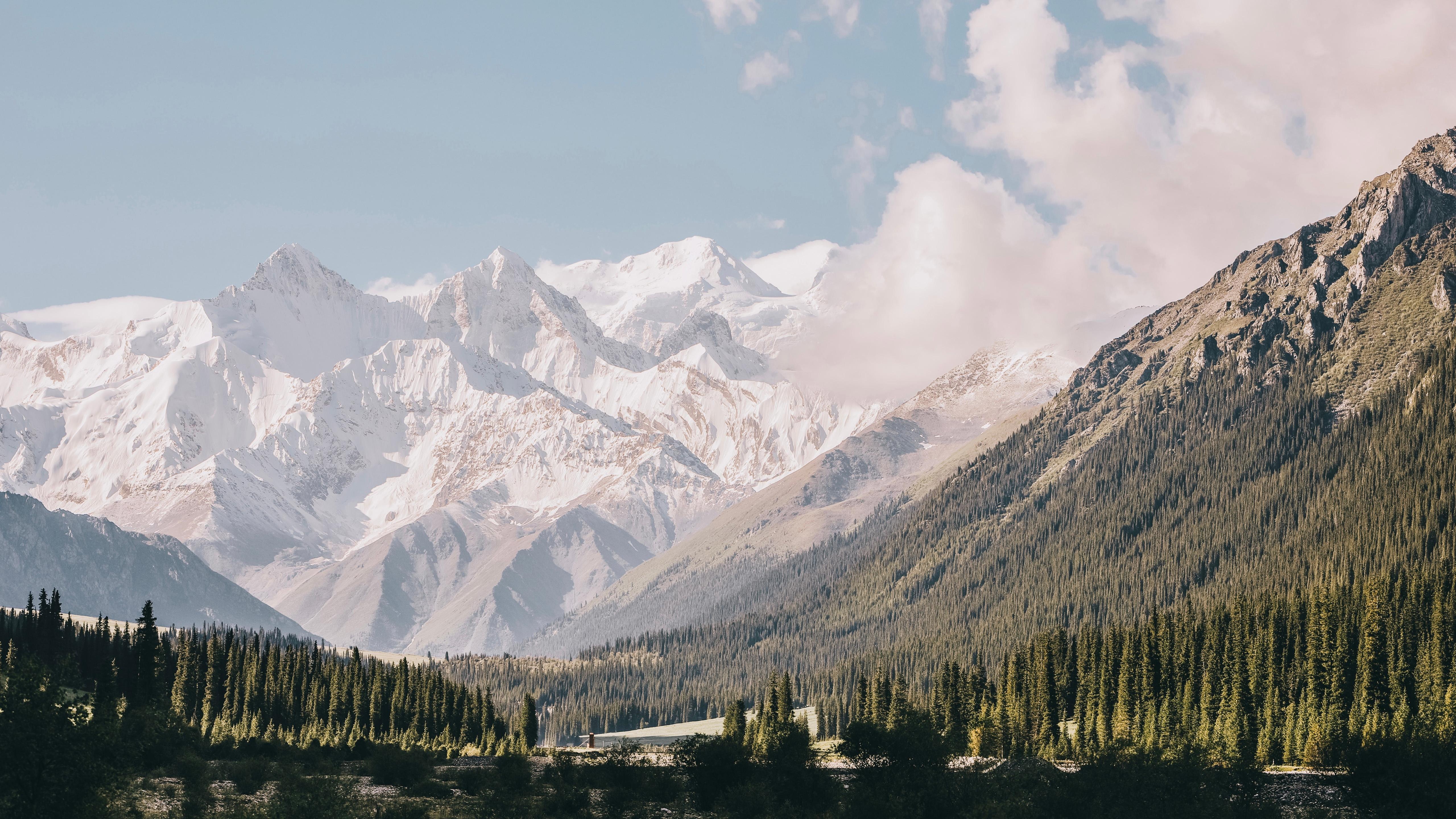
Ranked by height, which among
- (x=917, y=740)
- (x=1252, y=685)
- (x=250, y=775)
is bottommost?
(x=250, y=775)

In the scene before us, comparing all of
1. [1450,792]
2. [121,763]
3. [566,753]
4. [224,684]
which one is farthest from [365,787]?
[224,684]

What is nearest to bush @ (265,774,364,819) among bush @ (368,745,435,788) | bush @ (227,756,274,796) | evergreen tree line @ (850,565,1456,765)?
bush @ (227,756,274,796)

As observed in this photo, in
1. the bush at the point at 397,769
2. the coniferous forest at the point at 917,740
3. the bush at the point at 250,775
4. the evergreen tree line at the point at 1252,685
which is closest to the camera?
the coniferous forest at the point at 917,740

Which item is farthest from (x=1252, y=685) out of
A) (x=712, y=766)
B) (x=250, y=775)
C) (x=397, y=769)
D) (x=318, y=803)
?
(x=318, y=803)

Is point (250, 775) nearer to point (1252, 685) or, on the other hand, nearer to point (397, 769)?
point (397, 769)

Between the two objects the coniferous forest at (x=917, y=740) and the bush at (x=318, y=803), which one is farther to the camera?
the coniferous forest at (x=917, y=740)

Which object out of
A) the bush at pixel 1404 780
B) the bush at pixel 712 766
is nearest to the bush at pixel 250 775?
the bush at pixel 712 766

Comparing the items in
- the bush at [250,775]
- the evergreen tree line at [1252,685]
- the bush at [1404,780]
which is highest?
the evergreen tree line at [1252,685]

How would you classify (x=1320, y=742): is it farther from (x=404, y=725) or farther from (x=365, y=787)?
(x=404, y=725)

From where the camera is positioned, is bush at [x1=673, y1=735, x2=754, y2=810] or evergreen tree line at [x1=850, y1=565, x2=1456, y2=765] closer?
bush at [x1=673, y1=735, x2=754, y2=810]

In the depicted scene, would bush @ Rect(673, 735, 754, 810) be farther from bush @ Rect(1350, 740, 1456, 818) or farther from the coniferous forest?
bush @ Rect(1350, 740, 1456, 818)

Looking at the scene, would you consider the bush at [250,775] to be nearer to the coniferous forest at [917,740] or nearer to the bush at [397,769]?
the coniferous forest at [917,740]

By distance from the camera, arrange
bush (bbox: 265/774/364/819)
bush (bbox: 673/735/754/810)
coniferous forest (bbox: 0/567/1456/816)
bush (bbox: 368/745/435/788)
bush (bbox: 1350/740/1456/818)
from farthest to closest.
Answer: bush (bbox: 368/745/435/788)
bush (bbox: 1350/740/1456/818)
bush (bbox: 673/735/754/810)
coniferous forest (bbox: 0/567/1456/816)
bush (bbox: 265/774/364/819)

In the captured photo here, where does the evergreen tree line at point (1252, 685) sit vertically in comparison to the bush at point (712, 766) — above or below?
above
